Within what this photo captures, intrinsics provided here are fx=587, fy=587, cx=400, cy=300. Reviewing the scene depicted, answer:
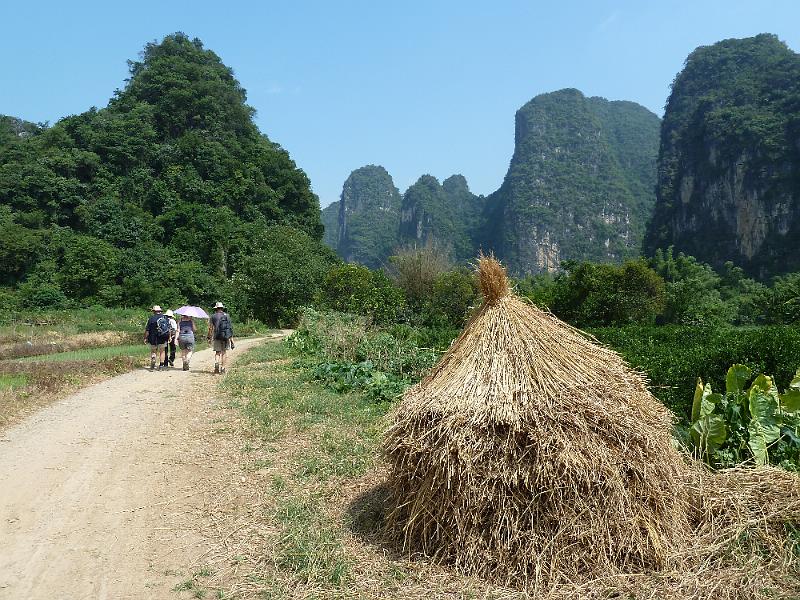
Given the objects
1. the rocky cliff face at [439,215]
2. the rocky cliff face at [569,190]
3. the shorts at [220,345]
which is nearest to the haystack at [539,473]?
the shorts at [220,345]

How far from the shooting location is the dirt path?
160 inches

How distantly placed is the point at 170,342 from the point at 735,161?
6718cm

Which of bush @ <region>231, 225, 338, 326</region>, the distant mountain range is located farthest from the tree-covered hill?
the distant mountain range

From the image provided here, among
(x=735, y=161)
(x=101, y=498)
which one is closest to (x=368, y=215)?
(x=735, y=161)

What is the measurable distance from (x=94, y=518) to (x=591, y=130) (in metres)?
112

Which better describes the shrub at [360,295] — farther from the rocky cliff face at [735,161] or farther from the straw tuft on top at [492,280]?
the rocky cliff face at [735,161]

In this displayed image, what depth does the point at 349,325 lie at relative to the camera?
52.3 feet

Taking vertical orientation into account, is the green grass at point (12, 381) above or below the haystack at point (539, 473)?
below

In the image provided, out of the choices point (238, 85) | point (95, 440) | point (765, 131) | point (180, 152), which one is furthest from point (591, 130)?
point (95, 440)

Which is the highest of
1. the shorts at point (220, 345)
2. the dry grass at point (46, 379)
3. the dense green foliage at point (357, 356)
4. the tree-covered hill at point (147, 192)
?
the tree-covered hill at point (147, 192)

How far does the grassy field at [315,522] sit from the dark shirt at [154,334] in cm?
573

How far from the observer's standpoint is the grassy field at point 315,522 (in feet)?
12.6

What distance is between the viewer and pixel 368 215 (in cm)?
12512

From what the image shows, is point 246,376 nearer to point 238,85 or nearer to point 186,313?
point 186,313
